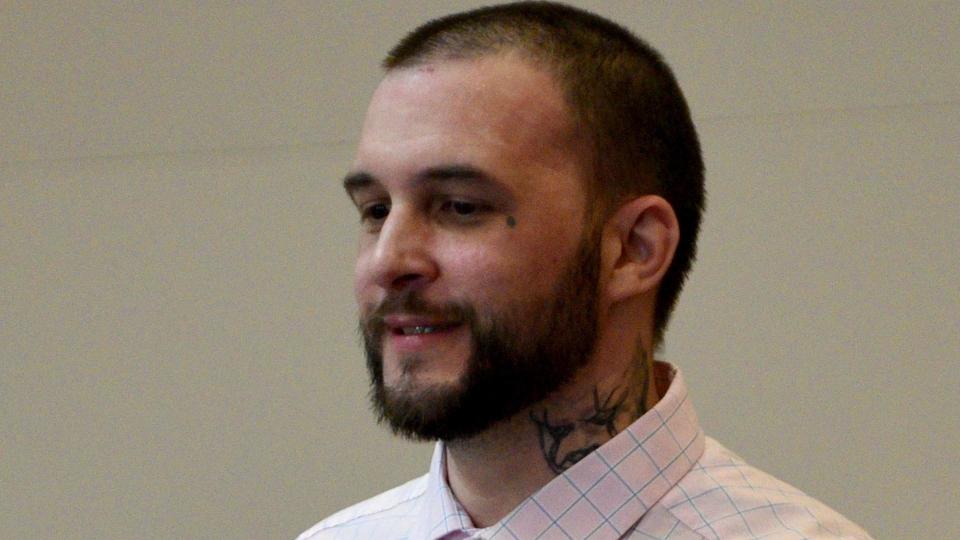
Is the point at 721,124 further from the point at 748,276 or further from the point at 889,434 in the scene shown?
the point at 889,434

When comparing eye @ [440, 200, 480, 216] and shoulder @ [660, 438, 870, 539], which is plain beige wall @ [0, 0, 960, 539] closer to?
shoulder @ [660, 438, 870, 539]

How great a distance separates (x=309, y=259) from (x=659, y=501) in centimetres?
146

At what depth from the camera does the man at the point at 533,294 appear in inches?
52.6

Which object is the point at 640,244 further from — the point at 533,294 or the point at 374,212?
the point at 374,212

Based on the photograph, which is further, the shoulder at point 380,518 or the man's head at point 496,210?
the shoulder at point 380,518

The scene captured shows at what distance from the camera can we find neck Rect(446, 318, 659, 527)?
4.55 feet

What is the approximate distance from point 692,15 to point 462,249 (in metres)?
1.36

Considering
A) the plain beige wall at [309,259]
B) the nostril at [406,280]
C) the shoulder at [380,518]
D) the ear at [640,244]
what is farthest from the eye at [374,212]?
the plain beige wall at [309,259]

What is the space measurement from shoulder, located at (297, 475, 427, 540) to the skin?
0.17 m

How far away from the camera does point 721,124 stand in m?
2.51

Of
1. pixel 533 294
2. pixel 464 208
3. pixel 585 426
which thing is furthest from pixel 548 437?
pixel 464 208

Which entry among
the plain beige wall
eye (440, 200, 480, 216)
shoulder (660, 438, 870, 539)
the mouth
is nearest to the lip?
the mouth

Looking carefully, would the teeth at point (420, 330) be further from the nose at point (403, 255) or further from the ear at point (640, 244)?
the ear at point (640, 244)

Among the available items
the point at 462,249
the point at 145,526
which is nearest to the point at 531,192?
the point at 462,249
